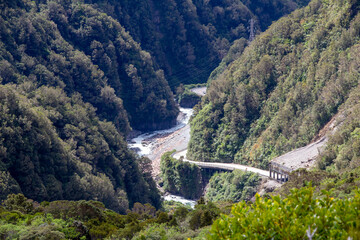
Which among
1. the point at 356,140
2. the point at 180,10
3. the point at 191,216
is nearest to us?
the point at 191,216

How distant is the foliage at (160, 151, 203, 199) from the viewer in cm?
8025

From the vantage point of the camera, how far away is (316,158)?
57.8 m

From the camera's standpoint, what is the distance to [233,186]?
69.2 metres

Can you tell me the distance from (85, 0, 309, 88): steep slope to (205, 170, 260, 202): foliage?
7375 centimetres

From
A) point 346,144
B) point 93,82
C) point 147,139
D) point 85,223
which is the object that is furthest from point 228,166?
point 85,223

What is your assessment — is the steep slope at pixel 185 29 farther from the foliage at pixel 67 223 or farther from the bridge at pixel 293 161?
the foliage at pixel 67 223

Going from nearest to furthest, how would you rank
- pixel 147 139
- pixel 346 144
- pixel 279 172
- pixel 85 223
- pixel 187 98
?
1. pixel 85 223
2. pixel 346 144
3. pixel 279 172
4. pixel 147 139
5. pixel 187 98

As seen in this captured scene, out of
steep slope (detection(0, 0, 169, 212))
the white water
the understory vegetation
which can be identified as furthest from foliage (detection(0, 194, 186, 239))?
the white water

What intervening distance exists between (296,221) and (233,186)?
55.7 metres

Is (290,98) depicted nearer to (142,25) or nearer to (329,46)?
(329,46)

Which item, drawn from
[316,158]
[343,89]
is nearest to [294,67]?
[343,89]

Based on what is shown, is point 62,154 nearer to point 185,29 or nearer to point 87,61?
point 87,61

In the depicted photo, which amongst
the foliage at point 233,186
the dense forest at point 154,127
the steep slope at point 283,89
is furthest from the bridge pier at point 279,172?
the steep slope at point 283,89

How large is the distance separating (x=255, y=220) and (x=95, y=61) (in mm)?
103003
